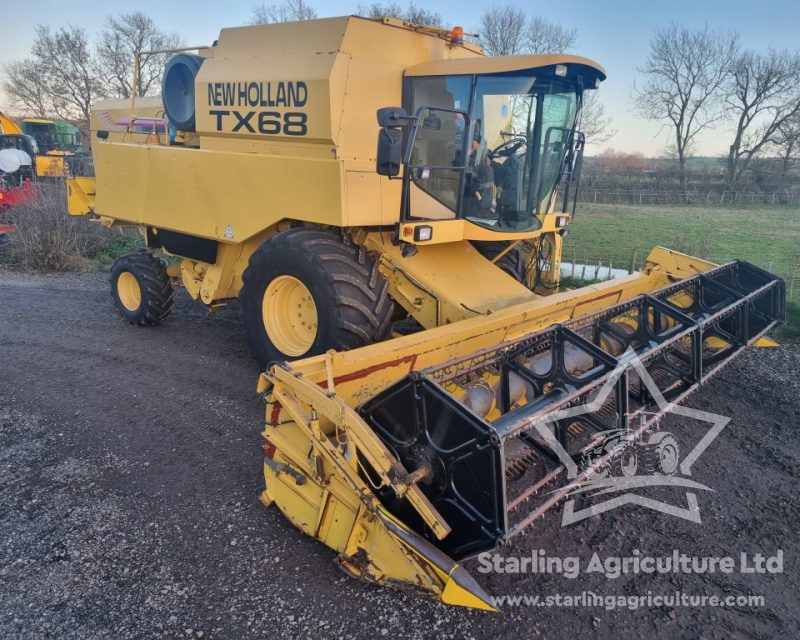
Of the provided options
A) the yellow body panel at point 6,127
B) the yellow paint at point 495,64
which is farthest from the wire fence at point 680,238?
the yellow body panel at point 6,127

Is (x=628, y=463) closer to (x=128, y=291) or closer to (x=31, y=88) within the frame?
(x=128, y=291)

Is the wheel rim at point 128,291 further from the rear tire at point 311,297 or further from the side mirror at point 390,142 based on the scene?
the side mirror at point 390,142

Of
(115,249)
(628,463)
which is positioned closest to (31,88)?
(115,249)

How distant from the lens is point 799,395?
4.76 metres

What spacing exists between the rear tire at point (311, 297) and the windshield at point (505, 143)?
0.67 metres

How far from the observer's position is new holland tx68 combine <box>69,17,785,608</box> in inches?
101

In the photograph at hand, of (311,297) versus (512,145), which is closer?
(311,297)

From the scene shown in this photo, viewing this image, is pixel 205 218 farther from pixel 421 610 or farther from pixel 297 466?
pixel 421 610

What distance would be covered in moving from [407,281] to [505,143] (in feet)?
4.50

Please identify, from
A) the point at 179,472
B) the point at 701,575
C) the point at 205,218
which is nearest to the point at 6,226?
the point at 205,218

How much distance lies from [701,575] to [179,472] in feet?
9.61

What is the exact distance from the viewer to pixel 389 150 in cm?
374

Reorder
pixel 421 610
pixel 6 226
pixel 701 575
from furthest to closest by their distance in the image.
→ 1. pixel 6 226
2. pixel 701 575
3. pixel 421 610

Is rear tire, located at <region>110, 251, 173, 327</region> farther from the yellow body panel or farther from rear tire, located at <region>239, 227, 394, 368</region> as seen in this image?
the yellow body panel
